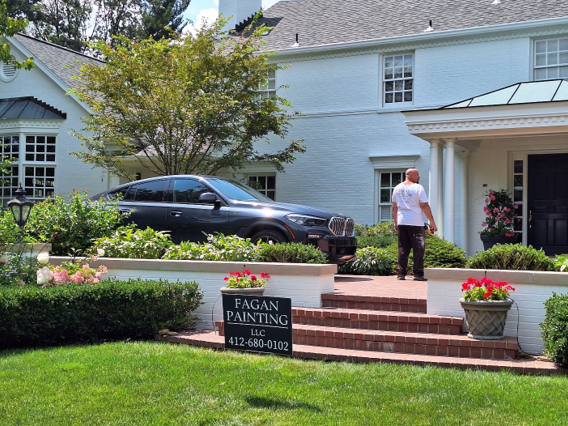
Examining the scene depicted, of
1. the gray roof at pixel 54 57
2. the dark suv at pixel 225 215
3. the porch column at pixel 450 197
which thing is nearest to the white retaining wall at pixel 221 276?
the dark suv at pixel 225 215

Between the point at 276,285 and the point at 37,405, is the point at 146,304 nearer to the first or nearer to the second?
the point at 276,285

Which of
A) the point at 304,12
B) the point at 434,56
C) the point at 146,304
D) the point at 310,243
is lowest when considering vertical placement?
the point at 146,304

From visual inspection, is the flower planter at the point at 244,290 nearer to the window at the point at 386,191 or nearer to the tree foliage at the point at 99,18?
the window at the point at 386,191

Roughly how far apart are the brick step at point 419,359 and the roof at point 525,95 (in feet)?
26.4

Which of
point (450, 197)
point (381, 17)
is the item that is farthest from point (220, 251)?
point (381, 17)

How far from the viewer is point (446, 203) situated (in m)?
14.0

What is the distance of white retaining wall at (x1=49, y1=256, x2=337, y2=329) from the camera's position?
7922 millimetres

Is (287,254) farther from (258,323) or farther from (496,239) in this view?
(496,239)

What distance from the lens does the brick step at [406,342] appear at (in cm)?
649

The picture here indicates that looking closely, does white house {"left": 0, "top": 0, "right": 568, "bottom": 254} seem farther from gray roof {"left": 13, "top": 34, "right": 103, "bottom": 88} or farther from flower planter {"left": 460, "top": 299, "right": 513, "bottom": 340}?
flower planter {"left": 460, "top": 299, "right": 513, "bottom": 340}

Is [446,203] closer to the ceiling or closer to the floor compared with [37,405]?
closer to the ceiling

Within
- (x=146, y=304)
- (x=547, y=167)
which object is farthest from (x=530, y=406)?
(x=547, y=167)

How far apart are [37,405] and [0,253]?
4.34 meters

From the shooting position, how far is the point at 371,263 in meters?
10.9
